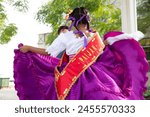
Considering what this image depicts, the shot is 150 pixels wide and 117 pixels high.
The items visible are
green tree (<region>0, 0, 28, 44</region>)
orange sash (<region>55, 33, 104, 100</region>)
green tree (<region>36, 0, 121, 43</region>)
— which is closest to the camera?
orange sash (<region>55, 33, 104, 100</region>)

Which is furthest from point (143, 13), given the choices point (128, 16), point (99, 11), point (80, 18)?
point (80, 18)

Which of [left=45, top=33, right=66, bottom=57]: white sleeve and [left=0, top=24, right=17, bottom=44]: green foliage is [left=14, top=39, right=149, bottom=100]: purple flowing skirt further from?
[left=0, top=24, right=17, bottom=44]: green foliage

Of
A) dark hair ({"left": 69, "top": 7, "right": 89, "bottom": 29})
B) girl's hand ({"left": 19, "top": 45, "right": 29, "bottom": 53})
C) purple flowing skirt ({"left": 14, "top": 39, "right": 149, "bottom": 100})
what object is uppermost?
dark hair ({"left": 69, "top": 7, "right": 89, "bottom": 29})

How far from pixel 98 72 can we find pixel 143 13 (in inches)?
161

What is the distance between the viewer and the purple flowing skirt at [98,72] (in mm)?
3278

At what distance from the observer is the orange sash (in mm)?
3270

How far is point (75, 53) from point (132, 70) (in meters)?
0.59

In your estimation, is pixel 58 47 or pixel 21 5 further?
pixel 21 5

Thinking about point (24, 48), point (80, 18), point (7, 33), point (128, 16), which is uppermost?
point (80, 18)

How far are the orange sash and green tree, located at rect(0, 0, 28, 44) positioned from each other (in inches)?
261

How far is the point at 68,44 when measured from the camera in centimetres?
327

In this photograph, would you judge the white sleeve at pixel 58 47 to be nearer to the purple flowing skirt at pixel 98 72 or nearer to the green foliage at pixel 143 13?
the purple flowing skirt at pixel 98 72

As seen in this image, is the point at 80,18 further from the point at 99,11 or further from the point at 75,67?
the point at 99,11

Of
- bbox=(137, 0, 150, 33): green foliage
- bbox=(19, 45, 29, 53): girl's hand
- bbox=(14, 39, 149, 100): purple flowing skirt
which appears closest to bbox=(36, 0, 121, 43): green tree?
bbox=(137, 0, 150, 33): green foliage
